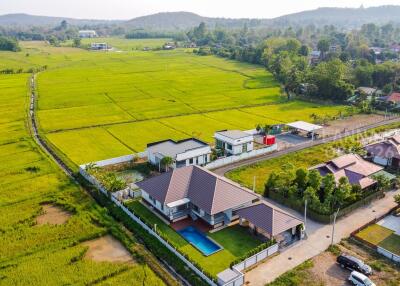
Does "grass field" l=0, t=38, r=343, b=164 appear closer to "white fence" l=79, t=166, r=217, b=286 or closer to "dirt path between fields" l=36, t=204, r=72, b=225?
"white fence" l=79, t=166, r=217, b=286

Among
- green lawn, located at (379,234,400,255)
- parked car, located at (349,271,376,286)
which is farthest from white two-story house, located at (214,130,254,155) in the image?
parked car, located at (349,271,376,286)

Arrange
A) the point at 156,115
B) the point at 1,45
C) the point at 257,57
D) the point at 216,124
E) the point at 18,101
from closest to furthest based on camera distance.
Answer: the point at 216,124
the point at 156,115
the point at 18,101
the point at 257,57
the point at 1,45

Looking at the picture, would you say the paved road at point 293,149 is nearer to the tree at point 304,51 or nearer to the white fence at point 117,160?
the white fence at point 117,160

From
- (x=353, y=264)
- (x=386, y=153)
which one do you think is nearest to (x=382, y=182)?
(x=386, y=153)

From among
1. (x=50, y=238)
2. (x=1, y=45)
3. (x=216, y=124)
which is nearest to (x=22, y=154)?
(x=50, y=238)

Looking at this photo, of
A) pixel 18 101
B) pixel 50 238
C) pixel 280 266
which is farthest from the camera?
pixel 18 101

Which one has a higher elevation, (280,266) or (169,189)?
(169,189)

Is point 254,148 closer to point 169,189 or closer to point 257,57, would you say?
point 169,189
